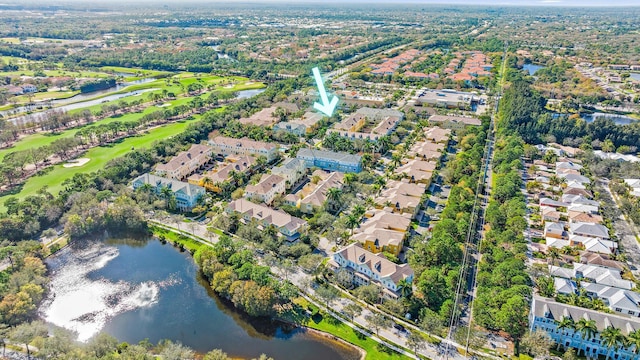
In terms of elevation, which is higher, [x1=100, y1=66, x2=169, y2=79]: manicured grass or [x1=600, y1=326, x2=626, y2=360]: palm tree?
[x1=100, y1=66, x2=169, y2=79]: manicured grass

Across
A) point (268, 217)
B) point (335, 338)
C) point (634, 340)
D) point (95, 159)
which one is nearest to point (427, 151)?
point (268, 217)

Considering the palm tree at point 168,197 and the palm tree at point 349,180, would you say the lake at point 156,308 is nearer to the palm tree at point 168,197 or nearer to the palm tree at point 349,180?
the palm tree at point 168,197

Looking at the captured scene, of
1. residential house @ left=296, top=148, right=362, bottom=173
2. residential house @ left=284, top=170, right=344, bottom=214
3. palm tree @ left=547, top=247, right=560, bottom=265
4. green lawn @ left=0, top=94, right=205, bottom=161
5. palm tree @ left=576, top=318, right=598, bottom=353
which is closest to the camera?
palm tree @ left=576, top=318, right=598, bottom=353

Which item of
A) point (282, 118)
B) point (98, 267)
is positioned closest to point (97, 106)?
point (282, 118)

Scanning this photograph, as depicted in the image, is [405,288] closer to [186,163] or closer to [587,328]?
[587,328]

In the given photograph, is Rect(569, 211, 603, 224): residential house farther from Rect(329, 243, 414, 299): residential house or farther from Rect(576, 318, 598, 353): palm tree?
Rect(329, 243, 414, 299): residential house

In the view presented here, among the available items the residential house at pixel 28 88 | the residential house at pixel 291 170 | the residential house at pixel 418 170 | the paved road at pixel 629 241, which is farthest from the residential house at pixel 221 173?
the residential house at pixel 28 88

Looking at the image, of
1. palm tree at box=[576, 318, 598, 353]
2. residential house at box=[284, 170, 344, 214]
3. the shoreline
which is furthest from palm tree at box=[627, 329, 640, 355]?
residential house at box=[284, 170, 344, 214]
